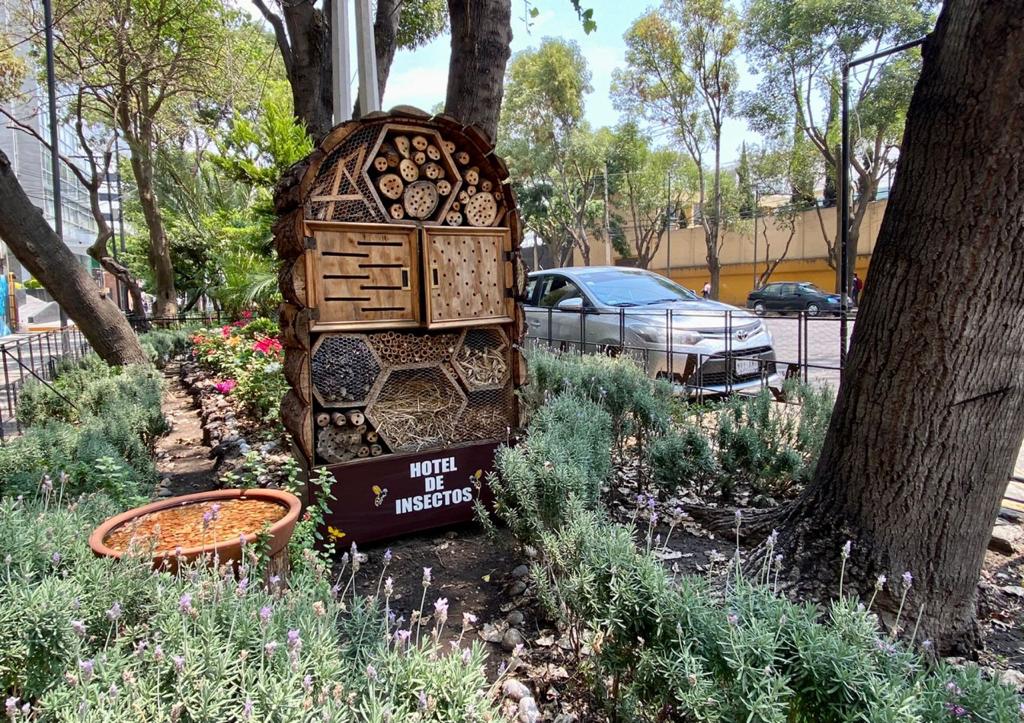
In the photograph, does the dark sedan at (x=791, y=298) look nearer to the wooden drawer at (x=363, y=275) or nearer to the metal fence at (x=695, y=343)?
the metal fence at (x=695, y=343)

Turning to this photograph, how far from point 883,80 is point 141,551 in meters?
26.7

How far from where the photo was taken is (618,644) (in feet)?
6.28

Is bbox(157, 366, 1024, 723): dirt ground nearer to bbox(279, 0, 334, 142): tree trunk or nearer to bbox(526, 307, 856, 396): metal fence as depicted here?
bbox(526, 307, 856, 396): metal fence

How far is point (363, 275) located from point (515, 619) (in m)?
2.08

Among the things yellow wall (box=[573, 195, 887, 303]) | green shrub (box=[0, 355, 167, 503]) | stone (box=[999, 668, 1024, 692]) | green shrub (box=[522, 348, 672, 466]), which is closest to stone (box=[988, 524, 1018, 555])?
stone (box=[999, 668, 1024, 692])

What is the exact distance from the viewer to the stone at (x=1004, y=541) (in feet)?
12.0

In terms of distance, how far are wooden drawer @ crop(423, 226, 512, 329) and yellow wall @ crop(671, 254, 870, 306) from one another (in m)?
36.0

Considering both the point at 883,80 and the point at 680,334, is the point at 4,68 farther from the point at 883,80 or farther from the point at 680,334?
the point at 883,80

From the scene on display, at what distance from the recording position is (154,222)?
51.3 ft

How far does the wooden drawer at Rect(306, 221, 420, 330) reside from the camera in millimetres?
3598

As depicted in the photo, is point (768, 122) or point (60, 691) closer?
point (60, 691)

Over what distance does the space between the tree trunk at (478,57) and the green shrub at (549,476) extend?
8.94ft

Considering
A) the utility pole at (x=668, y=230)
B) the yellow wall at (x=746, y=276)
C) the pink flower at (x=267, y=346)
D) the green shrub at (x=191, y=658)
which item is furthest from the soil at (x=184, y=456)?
the yellow wall at (x=746, y=276)

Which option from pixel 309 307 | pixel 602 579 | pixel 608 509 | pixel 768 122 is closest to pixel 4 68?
pixel 309 307
